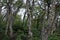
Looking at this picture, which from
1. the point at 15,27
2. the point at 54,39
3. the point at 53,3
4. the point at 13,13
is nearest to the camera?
the point at 53,3

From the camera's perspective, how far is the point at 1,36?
61.5ft

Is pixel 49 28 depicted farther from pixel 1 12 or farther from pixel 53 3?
pixel 1 12

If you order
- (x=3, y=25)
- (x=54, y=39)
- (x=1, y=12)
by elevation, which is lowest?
(x=54, y=39)

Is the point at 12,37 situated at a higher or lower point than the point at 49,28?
lower

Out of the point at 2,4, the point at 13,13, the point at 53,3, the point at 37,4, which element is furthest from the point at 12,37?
the point at 53,3

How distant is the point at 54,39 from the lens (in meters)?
20.6

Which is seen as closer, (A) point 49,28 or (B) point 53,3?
(A) point 49,28

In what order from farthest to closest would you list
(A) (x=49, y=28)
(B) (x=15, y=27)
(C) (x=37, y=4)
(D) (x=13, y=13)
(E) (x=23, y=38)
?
(B) (x=15, y=27), (C) (x=37, y=4), (E) (x=23, y=38), (D) (x=13, y=13), (A) (x=49, y=28)

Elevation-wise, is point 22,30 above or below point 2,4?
below

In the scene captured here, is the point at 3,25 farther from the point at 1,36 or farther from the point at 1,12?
the point at 1,36

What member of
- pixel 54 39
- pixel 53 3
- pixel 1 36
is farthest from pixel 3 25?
pixel 53 3

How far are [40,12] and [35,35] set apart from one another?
2.80m

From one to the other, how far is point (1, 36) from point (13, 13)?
8.66 ft

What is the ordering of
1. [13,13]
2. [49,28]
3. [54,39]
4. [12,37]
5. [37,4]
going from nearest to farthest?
[49,28]
[12,37]
[13,13]
[54,39]
[37,4]
